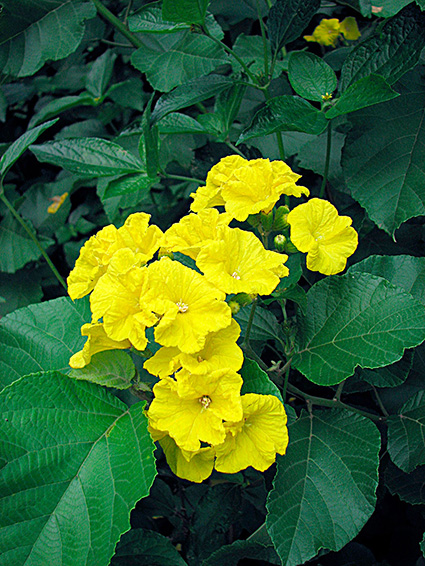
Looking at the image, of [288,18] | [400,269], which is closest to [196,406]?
[400,269]

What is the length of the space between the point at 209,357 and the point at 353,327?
32 cm

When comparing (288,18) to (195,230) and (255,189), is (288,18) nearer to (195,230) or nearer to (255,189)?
(255,189)

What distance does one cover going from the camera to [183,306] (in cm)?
92

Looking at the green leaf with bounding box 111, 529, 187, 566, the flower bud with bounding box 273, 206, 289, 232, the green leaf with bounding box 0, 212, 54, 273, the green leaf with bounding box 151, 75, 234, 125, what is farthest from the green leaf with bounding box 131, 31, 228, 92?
the green leaf with bounding box 111, 529, 187, 566

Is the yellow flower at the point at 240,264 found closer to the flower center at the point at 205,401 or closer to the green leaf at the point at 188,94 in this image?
the flower center at the point at 205,401

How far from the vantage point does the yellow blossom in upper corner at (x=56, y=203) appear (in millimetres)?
2318

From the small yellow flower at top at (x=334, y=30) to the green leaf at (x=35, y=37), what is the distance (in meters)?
0.80

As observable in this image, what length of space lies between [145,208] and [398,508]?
146cm

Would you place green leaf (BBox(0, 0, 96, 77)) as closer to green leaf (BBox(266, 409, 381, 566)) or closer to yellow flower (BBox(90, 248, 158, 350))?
yellow flower (BBox(90, 248, 158, 350))

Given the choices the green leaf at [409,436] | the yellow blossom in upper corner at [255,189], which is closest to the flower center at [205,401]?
the yellow blossom in upper corner at [255,189]

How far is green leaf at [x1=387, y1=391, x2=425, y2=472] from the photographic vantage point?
1.10 metres

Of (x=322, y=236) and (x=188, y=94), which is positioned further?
(x=188, y=94)

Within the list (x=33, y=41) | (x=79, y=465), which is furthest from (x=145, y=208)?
(x=79, y=465)

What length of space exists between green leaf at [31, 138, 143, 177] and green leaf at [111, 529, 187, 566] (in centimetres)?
99
